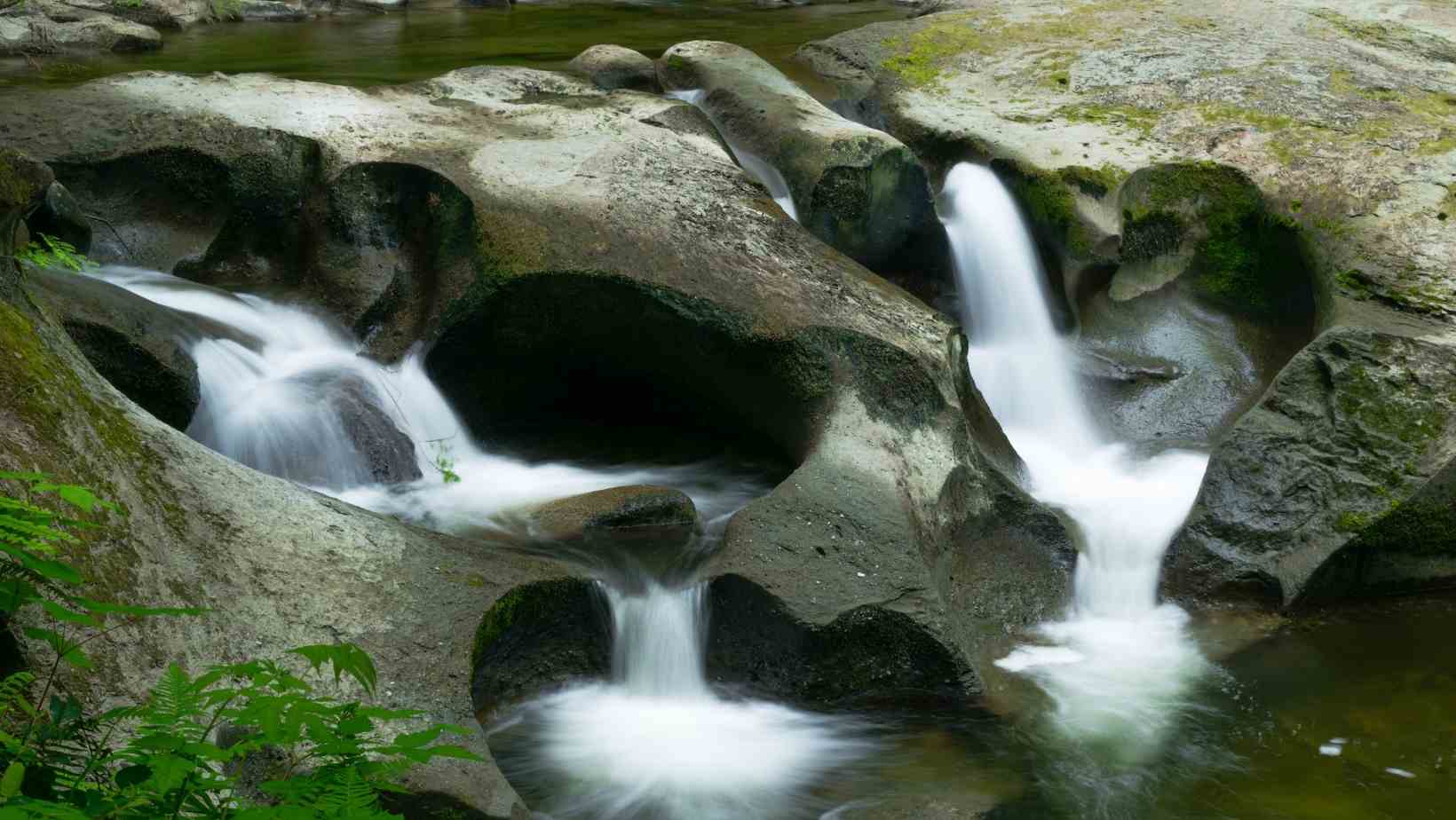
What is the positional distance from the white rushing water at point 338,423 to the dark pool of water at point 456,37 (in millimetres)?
4609

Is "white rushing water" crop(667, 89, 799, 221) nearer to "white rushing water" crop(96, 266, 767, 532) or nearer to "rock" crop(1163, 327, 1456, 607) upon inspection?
"white rushing water" crop(96, 266, 767, 532)

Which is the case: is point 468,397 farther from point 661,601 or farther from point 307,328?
point 661,601

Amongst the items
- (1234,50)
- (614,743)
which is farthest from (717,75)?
(614,743)

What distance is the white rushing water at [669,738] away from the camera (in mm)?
5016

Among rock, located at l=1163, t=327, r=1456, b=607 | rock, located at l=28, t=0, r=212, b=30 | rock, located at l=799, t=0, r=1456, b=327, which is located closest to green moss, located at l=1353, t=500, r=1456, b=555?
rock, located at l=1163, t=327, r=1456, b=607

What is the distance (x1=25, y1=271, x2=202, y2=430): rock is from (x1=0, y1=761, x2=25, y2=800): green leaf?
151 inches

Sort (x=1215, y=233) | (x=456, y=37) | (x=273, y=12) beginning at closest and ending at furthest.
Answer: (x=1215, y=233)
(x=456, y=37)
(x=273, y=12)

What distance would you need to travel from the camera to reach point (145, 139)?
7465mm

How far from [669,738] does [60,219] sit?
3596 millimetres

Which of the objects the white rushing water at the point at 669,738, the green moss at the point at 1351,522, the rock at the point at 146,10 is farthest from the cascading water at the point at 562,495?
the rock at the point at 146,10

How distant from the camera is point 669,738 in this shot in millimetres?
5375

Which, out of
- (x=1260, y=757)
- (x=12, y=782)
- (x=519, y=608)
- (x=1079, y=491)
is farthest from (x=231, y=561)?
(x=1079, y=491)

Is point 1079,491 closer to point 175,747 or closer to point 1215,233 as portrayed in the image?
point 1215,233

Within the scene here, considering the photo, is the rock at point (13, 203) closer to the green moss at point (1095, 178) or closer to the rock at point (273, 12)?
the green moss at point (1095, 178)
